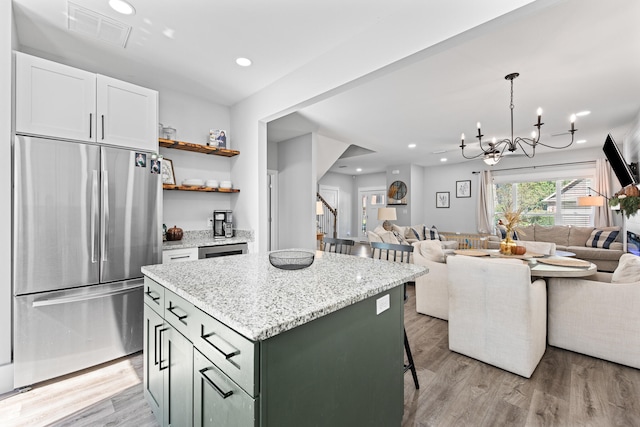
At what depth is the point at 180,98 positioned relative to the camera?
346cm

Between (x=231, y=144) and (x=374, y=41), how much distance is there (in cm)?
237

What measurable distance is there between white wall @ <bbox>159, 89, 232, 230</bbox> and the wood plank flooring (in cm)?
164

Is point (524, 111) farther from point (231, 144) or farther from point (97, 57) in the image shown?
point (97, 57)

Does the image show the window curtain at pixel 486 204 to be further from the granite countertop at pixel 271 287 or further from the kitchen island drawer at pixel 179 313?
the kitchen island drawer at pixel 179 313

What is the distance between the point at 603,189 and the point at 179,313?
7923mm

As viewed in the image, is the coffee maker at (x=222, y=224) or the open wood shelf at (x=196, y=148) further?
the coffee maker at (x=222, y=224)

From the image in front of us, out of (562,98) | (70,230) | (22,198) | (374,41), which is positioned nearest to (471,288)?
(374,41)

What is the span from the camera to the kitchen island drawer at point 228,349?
876 mm

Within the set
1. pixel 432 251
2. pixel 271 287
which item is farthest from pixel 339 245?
pixel 271 287

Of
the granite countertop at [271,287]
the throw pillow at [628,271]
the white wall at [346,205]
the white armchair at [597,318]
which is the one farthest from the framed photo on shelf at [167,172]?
the white wall at [346,205]

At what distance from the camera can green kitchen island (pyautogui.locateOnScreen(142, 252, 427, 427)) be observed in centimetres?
92

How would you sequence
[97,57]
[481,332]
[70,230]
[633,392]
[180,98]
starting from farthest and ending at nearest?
[180,98], [97,57], [481,332], [70,230], [633,392]

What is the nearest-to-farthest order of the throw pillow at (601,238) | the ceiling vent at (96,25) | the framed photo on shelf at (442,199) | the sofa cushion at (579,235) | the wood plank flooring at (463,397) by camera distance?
the wood plank flooring at (463,397) → the ceiling vent at (96,25) → the throw pillow at (601,238) → the sofa cushion at (579,235) → the framed photo on shelf at (442,199)

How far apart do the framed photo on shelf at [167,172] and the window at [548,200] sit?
709 centimetres
